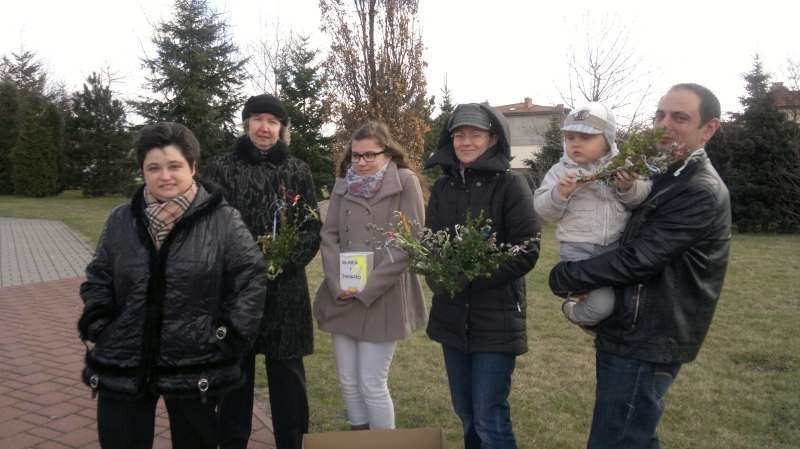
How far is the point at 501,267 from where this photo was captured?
9.07 feet

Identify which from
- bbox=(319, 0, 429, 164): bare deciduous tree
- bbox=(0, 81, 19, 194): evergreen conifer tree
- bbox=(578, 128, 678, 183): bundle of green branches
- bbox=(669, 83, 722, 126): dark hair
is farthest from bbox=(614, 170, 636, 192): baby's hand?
bbox=(0, 81, 19, 194): evergreen conifer tree

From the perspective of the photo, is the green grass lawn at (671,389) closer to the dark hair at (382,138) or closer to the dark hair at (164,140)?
the dark hair at (382,138)

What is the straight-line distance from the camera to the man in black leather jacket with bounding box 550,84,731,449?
2232 mm

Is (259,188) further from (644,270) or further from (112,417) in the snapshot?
(644,270)

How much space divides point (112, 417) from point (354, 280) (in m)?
1.31

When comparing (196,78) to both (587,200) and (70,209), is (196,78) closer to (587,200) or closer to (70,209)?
(70,209)

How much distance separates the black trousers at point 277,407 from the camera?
343 cm

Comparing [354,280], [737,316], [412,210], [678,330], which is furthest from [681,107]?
[737,316]

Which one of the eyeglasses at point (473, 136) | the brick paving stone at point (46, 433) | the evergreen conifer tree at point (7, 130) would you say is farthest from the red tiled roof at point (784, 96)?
the evergreen conifer tree at point (7, 130)

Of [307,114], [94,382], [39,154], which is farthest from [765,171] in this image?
[39,154]

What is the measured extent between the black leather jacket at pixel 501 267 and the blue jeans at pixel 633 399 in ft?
1.69

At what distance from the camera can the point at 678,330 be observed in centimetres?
229

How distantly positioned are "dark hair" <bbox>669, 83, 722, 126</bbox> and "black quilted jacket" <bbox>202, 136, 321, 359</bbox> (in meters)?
2.06

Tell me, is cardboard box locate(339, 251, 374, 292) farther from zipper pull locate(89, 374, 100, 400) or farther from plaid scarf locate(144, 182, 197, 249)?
zipper pull locate(89, 374, 100, 400)
